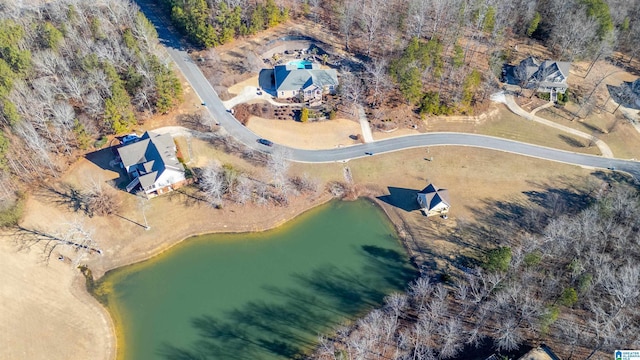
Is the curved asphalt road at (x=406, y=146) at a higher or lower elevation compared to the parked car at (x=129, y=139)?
higher

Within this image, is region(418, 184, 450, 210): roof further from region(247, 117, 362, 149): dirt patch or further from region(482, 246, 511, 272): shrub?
region(247, 117, 362, 149): dirt patch

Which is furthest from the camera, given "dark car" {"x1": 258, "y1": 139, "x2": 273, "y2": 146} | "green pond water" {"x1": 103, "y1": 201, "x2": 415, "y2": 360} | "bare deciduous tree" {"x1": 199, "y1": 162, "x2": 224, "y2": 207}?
"dark car" {"x1": 258, "y1": 139, "x2": 273, "y2": 146}

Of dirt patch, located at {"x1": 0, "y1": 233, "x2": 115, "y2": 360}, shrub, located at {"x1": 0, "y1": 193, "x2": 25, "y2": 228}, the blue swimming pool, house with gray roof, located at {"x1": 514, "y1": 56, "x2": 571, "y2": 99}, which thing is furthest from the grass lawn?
shrub, located at {"x1": 0, "y1": 193, "x2": 25, "y2": 228}

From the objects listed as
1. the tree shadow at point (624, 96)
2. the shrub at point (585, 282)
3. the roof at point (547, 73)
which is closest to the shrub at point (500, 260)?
the shrub at point (585, 282)

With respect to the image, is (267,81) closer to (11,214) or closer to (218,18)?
(218,18)

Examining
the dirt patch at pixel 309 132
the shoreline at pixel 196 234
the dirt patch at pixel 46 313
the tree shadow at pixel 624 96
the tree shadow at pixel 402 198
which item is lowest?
the dirt patch at pixel 46 313

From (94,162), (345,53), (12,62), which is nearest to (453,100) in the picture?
(345,53)

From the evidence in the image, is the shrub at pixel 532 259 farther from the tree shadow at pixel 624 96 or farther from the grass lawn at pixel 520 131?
the tree shadow at pixel 624 96

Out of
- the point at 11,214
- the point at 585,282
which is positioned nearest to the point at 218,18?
the point at 11,214
